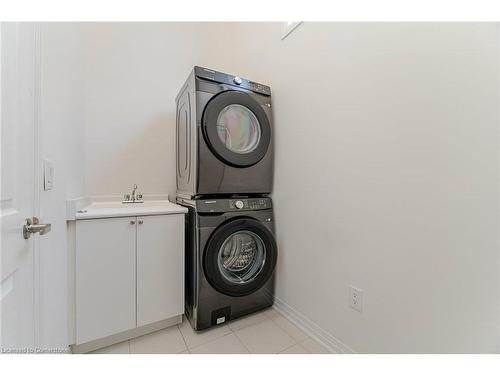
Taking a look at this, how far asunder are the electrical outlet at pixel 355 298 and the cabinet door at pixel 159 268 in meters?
1.05

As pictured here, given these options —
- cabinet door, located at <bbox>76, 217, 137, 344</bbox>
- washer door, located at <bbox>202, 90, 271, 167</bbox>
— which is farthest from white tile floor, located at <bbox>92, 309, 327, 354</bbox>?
washer door, located at <bbox>202, 90, 271, 167</bbox>

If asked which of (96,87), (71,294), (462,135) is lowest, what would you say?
(71,294)

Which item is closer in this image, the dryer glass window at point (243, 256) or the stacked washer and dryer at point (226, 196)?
the stacked washer and dryer at point (226, 196)

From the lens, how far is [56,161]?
38.0 inches

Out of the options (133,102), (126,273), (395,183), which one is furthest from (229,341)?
(133,102)

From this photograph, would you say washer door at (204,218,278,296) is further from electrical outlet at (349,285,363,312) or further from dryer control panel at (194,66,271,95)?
dryer control panel at (194,66,271,95)

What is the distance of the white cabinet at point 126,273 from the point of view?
3.74ft

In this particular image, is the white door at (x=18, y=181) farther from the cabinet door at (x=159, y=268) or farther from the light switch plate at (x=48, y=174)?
the cabinet door at (x=159, y=268)

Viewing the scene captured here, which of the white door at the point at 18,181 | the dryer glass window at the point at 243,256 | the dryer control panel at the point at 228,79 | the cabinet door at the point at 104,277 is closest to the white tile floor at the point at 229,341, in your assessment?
the cabinet door at the point at 104,277

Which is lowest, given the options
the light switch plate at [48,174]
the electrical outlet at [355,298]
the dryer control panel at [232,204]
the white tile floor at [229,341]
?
the white tile floor at [229,341]

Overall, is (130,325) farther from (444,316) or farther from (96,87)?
(96,87)
